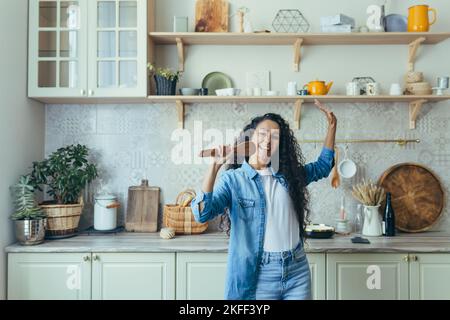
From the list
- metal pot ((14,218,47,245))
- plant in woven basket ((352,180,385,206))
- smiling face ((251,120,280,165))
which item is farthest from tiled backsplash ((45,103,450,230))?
smiling face ((251,120,280,165))

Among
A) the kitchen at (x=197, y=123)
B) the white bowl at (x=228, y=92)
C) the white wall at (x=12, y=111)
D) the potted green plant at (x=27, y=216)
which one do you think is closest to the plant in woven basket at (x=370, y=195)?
the kitchen at (x=197, y=123)

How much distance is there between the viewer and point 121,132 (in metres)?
2.94

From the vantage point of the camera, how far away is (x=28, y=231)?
2.39 metres

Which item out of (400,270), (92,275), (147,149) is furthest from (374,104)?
(92,275)

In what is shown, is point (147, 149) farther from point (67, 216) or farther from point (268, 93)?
point (268, 93)

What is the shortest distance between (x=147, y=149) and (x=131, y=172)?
0.19 meters

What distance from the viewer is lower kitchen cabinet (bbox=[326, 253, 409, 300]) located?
7.74 ft

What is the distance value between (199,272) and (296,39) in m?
1.57

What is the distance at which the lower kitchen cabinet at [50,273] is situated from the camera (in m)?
2.37

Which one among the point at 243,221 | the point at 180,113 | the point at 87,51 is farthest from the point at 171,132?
the point at 243,221

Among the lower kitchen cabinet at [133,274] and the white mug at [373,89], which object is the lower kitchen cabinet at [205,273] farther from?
the white mug at [373,89]

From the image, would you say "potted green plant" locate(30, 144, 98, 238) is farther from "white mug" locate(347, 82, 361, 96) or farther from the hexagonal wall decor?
"white mug" locate(347, 82, 361, 96)

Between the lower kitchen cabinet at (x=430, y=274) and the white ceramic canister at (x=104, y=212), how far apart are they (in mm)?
1800

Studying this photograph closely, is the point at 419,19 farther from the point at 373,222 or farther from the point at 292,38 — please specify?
the point at 373,222
